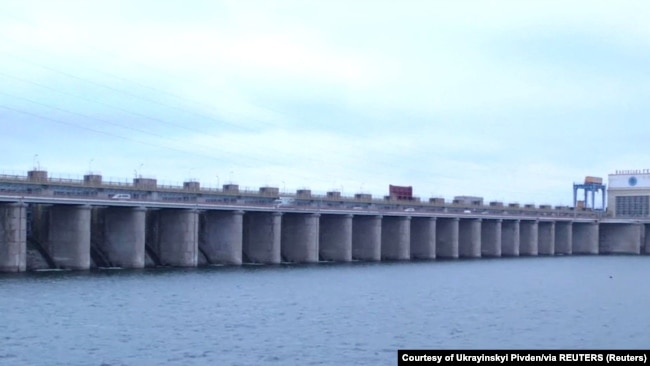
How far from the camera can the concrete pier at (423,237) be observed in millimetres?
120000

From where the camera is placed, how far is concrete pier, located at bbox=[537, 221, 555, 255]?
145 m

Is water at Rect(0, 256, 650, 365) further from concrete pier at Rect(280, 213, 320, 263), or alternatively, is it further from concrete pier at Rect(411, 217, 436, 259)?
concrete pier at Rect(411, 217, 436, 259)

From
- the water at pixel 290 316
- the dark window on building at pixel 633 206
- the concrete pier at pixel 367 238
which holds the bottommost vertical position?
the water at pixel 290 316

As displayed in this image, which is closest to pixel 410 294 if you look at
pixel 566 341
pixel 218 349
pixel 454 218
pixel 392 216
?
pixel 566 341

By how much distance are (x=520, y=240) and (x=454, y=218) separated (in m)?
23.8

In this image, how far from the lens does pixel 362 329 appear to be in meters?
45.7

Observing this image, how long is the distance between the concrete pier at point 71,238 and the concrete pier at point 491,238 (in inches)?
2785

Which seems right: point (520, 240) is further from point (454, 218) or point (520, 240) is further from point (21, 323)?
point (21, 323)

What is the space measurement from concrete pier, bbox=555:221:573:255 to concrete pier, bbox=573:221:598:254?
4399 millimetres

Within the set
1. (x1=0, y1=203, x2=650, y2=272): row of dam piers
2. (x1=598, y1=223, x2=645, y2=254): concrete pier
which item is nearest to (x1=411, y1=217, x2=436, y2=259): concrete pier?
(x1=0, y1=203, x2=650, y2=272): row of dam piers

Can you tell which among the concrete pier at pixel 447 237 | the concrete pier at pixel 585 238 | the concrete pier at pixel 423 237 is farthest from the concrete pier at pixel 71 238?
the concrete pier at pixel 585 238

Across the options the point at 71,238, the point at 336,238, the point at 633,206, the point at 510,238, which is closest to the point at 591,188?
the point at 633,206

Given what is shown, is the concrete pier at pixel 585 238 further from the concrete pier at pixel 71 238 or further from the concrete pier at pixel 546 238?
the concrete pier at pixel 71 238

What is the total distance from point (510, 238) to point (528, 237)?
5160 mm
